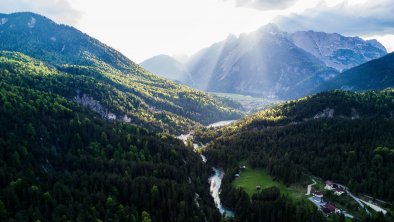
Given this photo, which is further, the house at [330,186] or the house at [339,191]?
the house at [330,186]

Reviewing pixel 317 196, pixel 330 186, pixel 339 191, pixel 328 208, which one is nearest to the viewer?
pixel 328 208

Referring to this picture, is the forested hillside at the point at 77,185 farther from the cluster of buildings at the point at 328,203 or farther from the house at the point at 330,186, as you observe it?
the house at the point at 330,186

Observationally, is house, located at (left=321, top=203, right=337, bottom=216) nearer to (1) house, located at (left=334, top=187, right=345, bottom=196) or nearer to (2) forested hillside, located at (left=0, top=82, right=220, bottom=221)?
(1) house, located at (left=334, top=187, right=345, bottom=196)

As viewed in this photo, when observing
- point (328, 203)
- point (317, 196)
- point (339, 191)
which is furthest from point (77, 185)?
point (339, 191)

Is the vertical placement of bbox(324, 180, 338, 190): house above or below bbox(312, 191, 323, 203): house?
above

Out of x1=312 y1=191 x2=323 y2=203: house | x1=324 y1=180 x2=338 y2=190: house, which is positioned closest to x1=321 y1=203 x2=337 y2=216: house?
x1=312 y1=191 x2=323 y2=203: house

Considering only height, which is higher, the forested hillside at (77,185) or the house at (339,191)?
the house at (339,191)

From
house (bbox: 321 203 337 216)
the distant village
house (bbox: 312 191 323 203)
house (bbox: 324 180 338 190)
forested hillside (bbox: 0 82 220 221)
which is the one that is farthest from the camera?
house (bbox: 324 180 338 190)

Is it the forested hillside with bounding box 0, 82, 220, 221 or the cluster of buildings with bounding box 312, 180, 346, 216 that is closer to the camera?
the forested hillside with bounding box 0, 82, 220, 221

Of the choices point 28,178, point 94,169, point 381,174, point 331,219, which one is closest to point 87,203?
point 28,178

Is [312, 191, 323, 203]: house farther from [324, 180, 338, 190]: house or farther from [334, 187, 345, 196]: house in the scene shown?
[324, 180, 338, 190]: house

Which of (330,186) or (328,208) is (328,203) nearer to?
(328,208)

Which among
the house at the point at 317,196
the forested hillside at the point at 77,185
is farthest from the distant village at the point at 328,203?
the forested hillside at the point at 77,185

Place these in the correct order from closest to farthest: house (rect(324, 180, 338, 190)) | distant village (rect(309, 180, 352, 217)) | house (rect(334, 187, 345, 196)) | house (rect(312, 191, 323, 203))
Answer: distant village (rect(309, 180, 352, 217)), house (rect(312, 191, 323, 203)), house (rect(334, 187, 345, 196)), house (rect(324, 180, 338, 190))
